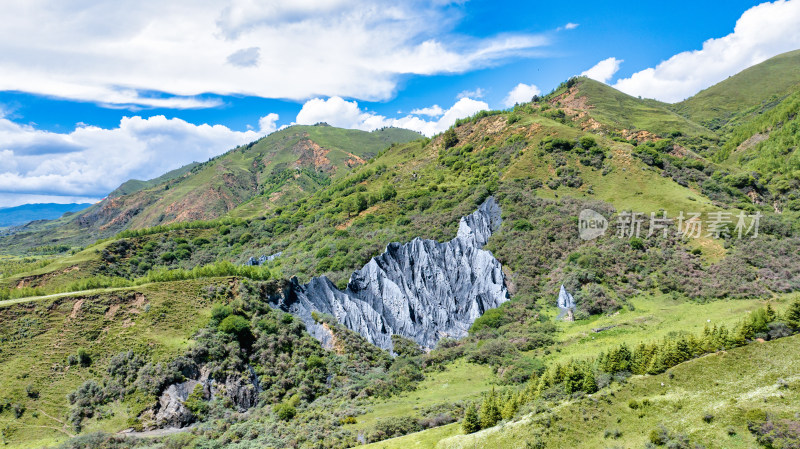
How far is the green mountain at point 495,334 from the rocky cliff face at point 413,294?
1.42 m

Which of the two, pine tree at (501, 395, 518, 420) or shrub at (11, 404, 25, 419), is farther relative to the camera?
shrub at (11, 404, 25, 419)

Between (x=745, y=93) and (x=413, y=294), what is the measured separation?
193537mm

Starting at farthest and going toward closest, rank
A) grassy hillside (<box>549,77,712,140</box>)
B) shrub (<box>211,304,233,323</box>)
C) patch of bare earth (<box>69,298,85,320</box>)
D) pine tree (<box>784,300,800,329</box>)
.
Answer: grassy hillside (<box>549,77,712,140</box>)
shrub (<box>211,304,233,323</box>)
patch of bare earth (<box>69,298,85,320</box>)
pine tree (<box>784,300,800,329</box>)

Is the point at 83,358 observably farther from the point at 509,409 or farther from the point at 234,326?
the point at 509,409

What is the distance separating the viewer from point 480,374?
3766 cm

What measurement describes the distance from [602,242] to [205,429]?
5426 cm

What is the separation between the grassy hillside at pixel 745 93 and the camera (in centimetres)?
14762

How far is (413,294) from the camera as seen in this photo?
56125 mm

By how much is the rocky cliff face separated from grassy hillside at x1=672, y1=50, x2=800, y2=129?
142341 mm

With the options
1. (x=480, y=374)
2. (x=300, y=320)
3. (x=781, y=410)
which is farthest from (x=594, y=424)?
(x=300, y=320)

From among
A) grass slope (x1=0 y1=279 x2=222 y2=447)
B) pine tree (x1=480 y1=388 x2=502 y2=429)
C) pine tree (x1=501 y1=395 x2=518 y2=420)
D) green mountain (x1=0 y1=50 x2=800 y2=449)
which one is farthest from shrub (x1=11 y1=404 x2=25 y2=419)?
pine tree (x1=501 y1=395 x2=518 y2=420)

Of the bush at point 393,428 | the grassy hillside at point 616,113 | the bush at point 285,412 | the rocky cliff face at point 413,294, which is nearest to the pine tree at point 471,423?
the bush at point 393,428

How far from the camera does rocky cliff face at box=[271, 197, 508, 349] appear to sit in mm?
49469

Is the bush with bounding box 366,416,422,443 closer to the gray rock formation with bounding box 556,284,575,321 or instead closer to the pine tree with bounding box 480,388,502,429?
the pine tree with bounding box 480,388,502,429
